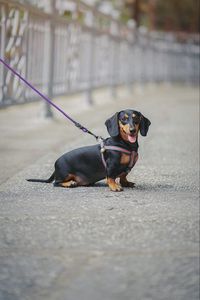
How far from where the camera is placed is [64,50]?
11039mm

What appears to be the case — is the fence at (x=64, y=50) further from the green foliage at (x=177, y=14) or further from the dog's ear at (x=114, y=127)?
the green foliage at (x=177, y=14)

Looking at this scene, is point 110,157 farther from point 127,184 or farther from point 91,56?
point 91,56

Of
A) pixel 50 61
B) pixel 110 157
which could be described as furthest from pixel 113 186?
pixel 50 61

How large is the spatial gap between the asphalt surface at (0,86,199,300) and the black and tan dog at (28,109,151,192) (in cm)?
8

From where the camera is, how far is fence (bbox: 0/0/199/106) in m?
8.10

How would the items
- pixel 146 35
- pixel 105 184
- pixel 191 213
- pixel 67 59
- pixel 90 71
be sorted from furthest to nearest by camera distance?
1. pixel 146 35
2. pixel 90 71
3. pixel 67 59
4. pixel 105 184
5. pixel 191 213

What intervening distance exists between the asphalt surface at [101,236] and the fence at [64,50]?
211 cm

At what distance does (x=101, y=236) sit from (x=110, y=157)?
105 cm

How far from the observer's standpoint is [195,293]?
9.46 feet

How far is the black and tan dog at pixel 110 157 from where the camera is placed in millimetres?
4578

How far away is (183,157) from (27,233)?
3.29 meters

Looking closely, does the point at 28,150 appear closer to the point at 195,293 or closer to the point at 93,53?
the point at 195,293

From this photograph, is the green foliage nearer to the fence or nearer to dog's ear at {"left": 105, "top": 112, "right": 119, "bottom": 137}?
the fence

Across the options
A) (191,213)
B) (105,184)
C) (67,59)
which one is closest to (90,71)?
(67,59)
